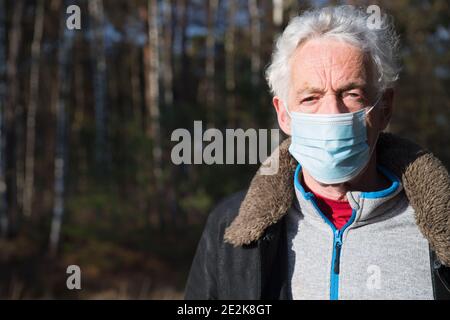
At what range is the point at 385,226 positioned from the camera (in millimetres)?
2021

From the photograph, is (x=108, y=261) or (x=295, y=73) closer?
(x=295, y=73)

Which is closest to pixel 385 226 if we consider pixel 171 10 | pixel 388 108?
pixel 388 108

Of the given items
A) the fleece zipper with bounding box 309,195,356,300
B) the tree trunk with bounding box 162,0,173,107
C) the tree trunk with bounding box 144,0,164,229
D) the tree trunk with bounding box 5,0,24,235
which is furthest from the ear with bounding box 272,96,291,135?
the tree trunk with bounding box 162,0,173,107

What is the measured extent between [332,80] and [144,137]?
12.1 m

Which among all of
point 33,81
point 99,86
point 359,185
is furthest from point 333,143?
point 99,86

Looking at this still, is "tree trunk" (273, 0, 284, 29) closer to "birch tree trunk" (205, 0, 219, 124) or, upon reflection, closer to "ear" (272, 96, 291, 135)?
"birch tree trunk" (205, 0, 219, 124)

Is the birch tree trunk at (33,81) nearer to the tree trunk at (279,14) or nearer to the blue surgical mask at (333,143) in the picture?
the tree trunk at (279,14)

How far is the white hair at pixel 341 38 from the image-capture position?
2072 mm

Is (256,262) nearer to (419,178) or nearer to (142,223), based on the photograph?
(419,178)

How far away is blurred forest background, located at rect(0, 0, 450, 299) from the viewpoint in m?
11.9

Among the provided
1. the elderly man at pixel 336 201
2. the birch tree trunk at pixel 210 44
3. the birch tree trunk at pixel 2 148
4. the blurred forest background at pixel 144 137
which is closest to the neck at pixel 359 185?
the elderly man at pixel 336 201

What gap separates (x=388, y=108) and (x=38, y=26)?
15.2 metres

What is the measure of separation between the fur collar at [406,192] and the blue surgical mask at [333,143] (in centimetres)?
11

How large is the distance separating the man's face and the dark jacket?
0.24 m
